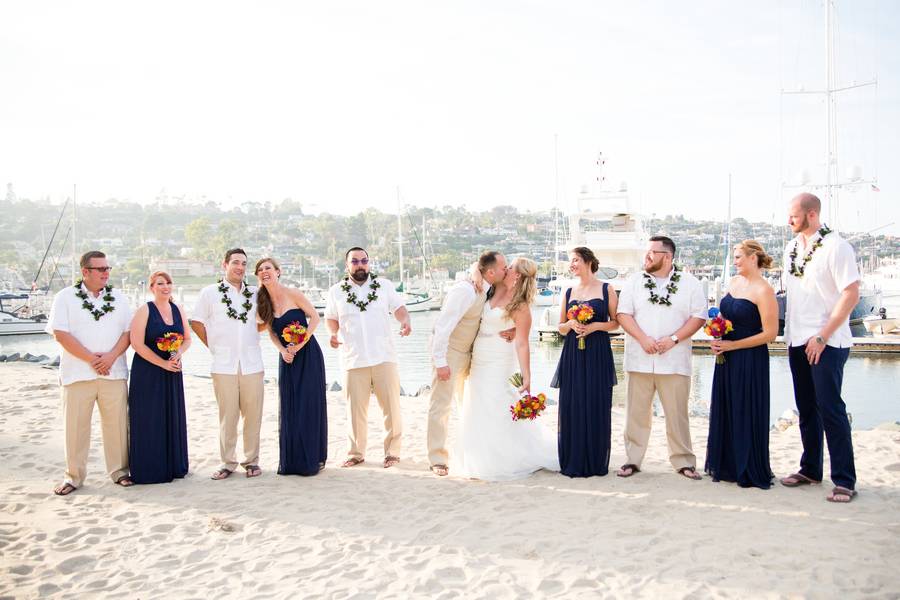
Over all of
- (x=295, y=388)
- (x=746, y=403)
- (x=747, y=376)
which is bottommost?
(x=746, y=403)

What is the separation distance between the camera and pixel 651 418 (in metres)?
6.23

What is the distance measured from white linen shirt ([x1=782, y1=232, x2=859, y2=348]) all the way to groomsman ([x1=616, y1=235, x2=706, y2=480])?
30.9 inches

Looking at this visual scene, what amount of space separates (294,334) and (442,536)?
2527 millimetres

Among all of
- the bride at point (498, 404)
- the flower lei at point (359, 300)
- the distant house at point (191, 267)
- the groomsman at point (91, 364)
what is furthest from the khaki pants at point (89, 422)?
the distant house at point (191, 267)

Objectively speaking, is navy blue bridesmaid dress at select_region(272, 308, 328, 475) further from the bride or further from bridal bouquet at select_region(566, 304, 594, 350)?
bridal bouquet at select_region(566, 304, 594, 350)

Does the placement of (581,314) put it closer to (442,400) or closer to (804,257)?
(442,400)

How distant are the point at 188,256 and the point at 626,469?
95809 mm

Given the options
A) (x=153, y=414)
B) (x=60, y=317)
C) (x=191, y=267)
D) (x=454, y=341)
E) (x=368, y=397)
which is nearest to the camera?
(x=60, y=317)

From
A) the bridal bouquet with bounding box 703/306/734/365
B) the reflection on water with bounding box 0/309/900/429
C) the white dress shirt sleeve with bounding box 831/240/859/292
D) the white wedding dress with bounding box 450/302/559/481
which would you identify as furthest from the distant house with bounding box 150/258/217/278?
the white dress shirt sleeve with bounding box 831/240/859/292

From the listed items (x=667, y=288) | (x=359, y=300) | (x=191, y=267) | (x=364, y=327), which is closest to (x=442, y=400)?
(x=364, y=327)

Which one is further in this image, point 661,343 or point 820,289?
point 661,343

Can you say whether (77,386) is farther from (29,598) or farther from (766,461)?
(766,461)

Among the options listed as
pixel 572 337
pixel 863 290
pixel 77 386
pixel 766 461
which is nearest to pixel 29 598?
pixel 77 386

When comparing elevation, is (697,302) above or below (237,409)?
above
